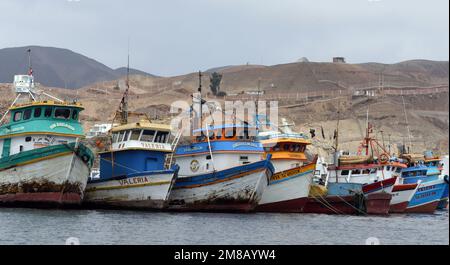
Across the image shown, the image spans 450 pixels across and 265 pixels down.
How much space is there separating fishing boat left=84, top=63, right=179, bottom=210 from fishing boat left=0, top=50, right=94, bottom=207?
187cm

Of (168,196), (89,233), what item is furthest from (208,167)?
(89,233)

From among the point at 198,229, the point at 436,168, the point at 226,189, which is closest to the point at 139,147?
the point at 226,189

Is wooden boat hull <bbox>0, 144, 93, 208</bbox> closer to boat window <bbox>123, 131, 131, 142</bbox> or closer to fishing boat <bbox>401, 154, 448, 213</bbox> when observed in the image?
boat window <bbox>123, 131, 131, 142</bbox>

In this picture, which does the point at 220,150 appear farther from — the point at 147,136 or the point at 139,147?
the point at 139,147

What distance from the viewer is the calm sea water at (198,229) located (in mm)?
30719

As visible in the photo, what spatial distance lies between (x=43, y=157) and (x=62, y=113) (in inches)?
145

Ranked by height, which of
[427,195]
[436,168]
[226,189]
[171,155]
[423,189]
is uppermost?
[171,155]

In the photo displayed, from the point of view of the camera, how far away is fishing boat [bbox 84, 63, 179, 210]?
43.0 meters

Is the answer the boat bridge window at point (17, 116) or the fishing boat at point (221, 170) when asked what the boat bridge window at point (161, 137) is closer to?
the fishing boat at point (221, 170)

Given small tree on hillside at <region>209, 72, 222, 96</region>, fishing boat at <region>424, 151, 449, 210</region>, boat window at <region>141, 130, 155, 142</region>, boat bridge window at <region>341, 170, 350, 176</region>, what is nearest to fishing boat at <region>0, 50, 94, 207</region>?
boat window at <region>141, 130, 155, 142</region>

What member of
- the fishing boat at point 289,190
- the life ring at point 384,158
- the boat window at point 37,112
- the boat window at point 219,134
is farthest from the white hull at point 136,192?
the life ring at point 384,158

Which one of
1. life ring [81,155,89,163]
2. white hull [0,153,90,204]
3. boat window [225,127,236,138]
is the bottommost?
white hull [0,153,90,204]

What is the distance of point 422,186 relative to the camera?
60688mm
